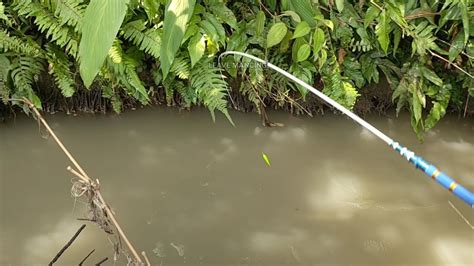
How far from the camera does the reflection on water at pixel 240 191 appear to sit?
196 cm

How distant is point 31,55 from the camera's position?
2252mm

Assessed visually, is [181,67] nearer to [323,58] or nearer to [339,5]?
[323,58]

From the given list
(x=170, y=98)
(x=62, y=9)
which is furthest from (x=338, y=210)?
(x=62, y=9)

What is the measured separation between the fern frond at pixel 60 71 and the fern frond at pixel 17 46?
0.07m

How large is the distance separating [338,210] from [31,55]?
5.20 feet

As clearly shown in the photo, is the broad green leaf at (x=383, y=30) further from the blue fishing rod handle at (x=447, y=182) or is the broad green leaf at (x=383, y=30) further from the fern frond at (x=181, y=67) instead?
the blue fishing rod handle at (x=447, y=182)

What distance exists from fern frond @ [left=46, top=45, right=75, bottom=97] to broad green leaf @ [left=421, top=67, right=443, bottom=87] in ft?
5.61

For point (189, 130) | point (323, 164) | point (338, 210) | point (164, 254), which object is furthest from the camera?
point (189, 130)

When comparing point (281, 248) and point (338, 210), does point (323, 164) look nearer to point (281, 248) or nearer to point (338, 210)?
point (338, 210)

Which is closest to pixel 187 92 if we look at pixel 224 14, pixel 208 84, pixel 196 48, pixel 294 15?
pixel 208 84

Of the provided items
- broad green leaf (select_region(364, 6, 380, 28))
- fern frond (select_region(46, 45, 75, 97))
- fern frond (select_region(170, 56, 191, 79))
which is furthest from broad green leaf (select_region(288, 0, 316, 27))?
fern frond (select_region(46, 45, 75, 97))

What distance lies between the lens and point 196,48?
218 cm

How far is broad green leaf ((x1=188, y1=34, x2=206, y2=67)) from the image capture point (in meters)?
2.17

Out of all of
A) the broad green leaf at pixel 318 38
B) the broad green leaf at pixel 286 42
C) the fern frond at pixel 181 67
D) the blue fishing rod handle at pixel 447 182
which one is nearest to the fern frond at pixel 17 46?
the fern frond at pixel 181 67
